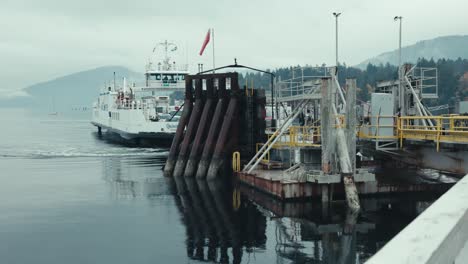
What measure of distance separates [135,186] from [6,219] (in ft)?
30.1

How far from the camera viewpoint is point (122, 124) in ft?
194

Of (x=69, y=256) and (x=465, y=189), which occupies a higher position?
(x=465, y=189)

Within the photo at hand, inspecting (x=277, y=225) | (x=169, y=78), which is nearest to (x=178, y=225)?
(x=277, y=225)

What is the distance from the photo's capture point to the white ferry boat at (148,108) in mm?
51969

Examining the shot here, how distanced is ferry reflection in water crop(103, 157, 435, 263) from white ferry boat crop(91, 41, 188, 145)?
2615 centimetres

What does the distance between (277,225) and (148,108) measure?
39.4m

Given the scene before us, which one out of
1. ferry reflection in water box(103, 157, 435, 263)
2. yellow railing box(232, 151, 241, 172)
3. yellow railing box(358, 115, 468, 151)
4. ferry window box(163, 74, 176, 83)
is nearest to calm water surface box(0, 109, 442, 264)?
ferry reflection in water box(103, 157, 435, 263)

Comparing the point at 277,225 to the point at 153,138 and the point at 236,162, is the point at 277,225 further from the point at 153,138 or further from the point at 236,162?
the point at 153,138

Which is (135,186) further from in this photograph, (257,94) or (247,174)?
(257,94)

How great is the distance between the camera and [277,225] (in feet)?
58.6

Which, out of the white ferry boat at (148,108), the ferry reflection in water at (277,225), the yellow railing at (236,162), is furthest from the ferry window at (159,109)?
the ferry reflection in water at (277,225)

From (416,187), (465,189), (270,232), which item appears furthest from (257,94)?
(465,189)

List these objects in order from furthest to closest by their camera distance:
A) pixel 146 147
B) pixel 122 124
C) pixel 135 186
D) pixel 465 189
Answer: pixel 122 124 → pixel 146 147 → pixel 135 186 → pixel 465 189

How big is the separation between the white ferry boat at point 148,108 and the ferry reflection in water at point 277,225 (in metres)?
26.1
